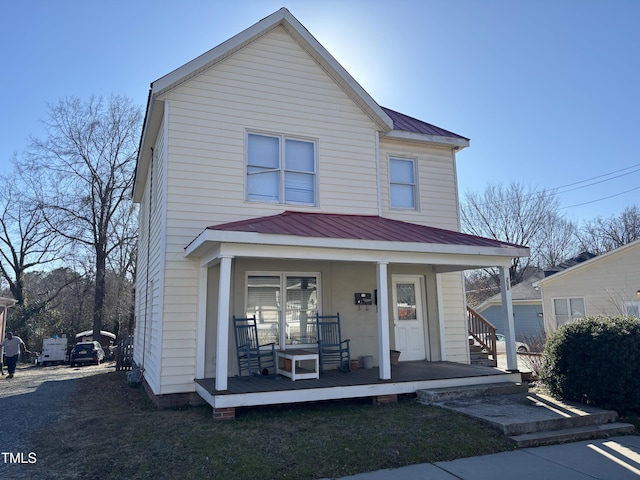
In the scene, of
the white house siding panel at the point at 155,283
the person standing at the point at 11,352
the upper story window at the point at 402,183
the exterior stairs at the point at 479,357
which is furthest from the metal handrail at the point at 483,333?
the person standing at the point at 11,352

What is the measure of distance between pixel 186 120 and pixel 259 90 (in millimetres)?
1670

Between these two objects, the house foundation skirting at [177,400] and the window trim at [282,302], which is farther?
the window trim at [282,302]

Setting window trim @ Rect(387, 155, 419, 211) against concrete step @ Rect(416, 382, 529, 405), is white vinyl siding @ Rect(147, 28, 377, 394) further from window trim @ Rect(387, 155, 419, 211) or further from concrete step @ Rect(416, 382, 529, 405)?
concrete step @ Rect(416, 382, 529, 405)

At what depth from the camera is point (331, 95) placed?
9.96 meters

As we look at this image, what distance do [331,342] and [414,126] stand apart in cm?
575

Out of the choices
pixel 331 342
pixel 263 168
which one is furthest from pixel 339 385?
pixel 263 168

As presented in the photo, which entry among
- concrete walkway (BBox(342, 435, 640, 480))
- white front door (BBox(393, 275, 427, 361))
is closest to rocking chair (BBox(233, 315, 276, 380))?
white front door (BBox(393, 275, 427, 361))

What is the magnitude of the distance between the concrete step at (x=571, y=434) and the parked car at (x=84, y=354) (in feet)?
62.0

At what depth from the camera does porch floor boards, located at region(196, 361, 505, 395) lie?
709 cm

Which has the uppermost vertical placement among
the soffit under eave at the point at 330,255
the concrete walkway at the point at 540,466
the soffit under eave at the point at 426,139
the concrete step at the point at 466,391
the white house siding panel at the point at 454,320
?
the soffit under eave at the point at 426,139

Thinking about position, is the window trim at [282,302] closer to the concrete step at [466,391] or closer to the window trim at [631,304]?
the concrete step at [466,391]

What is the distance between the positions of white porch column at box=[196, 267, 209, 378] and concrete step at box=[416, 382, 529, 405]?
12.6 ft

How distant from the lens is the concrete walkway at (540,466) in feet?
15.5

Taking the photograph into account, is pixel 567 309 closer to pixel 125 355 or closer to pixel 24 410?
pixel 125 355
